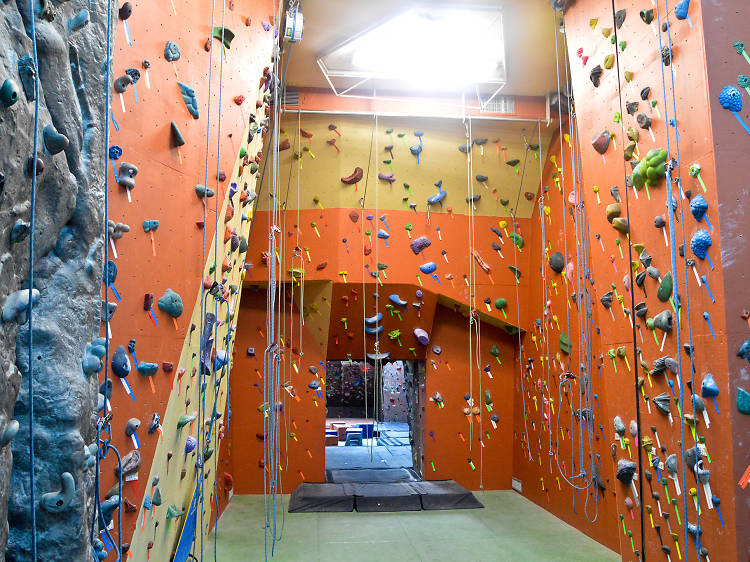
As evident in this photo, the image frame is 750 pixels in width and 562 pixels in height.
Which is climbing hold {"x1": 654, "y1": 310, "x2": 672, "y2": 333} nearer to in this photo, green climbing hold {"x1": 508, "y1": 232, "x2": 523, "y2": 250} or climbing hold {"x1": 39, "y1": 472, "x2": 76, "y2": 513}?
climbing hold {"x1": 39, "y1": 472, "x2": 76, "y2": 513}

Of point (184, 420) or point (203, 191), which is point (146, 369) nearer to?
point (184, 420)

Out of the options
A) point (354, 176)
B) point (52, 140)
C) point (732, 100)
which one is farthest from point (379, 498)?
point (52, 140)

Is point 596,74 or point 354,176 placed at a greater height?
point 354,176

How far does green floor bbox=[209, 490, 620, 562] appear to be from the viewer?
13.3 ft

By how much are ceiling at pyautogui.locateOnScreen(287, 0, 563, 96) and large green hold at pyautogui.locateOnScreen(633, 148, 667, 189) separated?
1960mm

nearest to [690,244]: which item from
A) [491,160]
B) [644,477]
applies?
[644,477]

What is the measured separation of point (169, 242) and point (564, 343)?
3735 millimetres

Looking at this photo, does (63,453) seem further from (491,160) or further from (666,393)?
(491,160)

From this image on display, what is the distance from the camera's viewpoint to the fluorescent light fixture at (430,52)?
13.3ft

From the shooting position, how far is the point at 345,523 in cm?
479

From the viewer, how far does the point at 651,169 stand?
2.46 m

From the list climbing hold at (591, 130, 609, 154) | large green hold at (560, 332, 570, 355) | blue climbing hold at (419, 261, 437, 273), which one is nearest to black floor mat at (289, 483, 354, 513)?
blue climbing hold at (419, 261, 437, 273)

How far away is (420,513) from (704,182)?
12.6ft

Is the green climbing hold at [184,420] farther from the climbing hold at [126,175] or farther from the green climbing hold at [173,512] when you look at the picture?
the climbing hold at [126,175]
